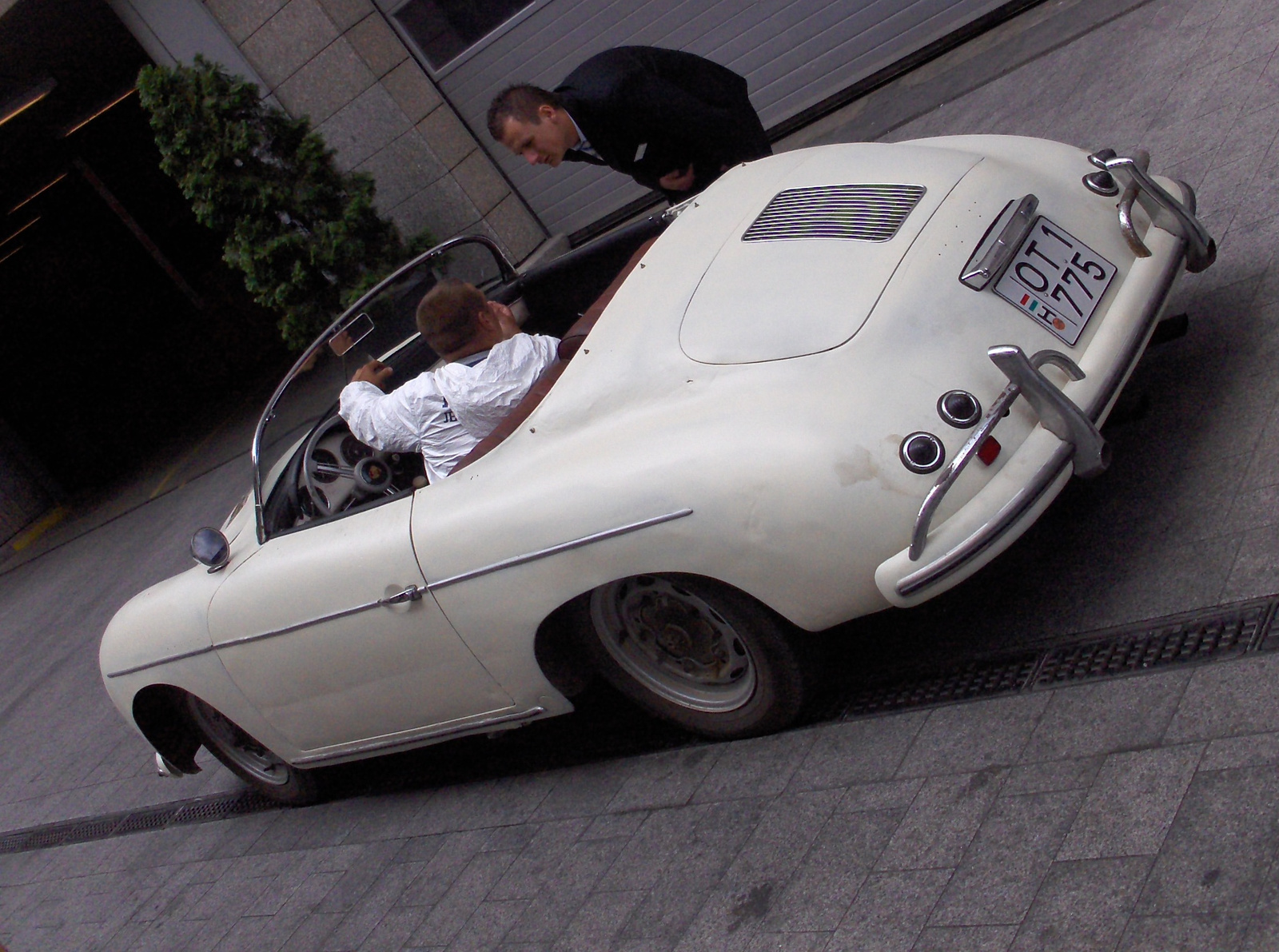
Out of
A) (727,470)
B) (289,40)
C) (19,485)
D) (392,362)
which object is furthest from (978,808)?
(19,485)

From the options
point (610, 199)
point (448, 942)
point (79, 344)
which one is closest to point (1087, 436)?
point (448, 942)

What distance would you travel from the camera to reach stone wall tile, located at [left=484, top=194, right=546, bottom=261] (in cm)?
1055

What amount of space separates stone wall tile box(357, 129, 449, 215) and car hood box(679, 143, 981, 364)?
6.92 meters

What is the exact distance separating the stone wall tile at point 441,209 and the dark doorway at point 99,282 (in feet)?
12.9

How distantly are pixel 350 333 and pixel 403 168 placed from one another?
6.29 metres

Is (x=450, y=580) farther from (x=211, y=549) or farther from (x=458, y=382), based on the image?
(x=211, y=549)

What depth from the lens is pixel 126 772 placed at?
243 inches

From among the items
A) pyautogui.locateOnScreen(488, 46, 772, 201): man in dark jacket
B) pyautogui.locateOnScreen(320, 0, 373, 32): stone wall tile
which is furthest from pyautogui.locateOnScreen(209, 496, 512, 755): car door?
pyautogui.locateOnScreen(320, 0, 373, 32): stone wall tile

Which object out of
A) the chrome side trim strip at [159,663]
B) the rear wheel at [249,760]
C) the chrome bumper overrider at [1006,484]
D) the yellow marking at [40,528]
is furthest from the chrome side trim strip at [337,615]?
the yellow marking at [40,528]

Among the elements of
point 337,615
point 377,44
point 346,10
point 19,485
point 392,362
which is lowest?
point 337,615

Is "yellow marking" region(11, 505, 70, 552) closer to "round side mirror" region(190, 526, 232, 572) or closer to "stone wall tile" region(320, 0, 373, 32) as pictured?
"stone wall tile" region(320, 0, 373, 32)

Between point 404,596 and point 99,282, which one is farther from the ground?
point 99,282

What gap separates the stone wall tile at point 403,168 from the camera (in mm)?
10328

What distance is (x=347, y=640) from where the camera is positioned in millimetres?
3844
